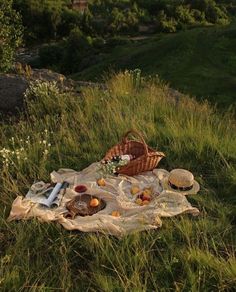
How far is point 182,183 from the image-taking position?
17.9 ft

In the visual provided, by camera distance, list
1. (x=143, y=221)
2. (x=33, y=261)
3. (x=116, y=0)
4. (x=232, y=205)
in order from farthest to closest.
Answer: (x=116, y=0), (x=232, y=205), (x=143, y=221), (x=33, y=261)

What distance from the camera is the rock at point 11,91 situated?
9.51 meters

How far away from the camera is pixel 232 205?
17.0 ft

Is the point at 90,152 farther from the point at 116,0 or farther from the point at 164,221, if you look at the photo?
the point at 116,0

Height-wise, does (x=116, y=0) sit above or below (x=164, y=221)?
below

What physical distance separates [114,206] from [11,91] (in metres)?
5.30

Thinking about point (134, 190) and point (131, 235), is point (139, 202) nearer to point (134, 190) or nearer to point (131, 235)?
point (134, 190)

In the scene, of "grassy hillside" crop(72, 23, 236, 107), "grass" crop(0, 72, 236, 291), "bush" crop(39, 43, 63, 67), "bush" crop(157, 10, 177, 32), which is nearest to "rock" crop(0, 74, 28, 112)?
"grass" crop(0, 72, 236, 291)

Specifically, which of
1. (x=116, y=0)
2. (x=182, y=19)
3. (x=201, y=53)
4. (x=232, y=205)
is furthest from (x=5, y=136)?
(x=116, y=0)

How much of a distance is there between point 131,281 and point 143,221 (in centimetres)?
103

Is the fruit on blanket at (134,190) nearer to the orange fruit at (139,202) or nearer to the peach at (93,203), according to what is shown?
the orange fruit at (139,202)

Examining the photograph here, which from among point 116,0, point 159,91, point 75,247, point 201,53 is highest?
point 75,247

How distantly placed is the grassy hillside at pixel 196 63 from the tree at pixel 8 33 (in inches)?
370

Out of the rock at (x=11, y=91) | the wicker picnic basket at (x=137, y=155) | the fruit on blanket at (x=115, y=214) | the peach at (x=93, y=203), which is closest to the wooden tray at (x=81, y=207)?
the peach at (x=93, y=203)
